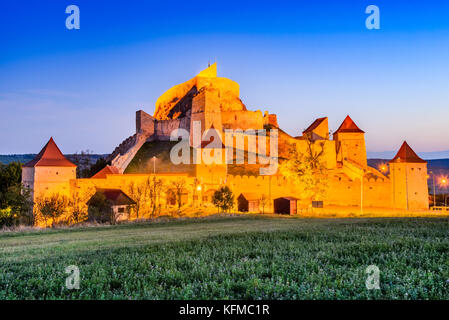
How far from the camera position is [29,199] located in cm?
3525

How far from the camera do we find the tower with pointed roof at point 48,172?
3609cm

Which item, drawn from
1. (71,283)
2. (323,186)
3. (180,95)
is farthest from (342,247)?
(180,95)

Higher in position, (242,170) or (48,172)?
(242,170)

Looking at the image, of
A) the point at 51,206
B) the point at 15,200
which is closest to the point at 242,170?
the point at 51,206

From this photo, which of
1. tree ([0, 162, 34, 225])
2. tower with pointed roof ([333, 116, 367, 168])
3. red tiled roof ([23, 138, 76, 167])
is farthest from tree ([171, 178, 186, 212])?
tower with pointed roof ([333, 116, 367, 168])

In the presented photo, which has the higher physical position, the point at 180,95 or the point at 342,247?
the point at 180,95

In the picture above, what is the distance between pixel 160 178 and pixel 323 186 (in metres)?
20.8

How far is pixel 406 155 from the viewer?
4300cm

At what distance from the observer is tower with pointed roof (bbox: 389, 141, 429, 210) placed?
1644 inches

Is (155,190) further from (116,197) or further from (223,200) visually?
(223,200)

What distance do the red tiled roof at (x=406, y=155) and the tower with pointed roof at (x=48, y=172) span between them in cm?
4466

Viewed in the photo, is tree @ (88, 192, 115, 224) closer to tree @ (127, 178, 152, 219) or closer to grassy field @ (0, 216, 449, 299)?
tree @ (127, 178, 152, 219)

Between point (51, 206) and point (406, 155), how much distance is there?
150ft

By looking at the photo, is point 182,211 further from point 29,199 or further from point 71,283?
point 71,283
